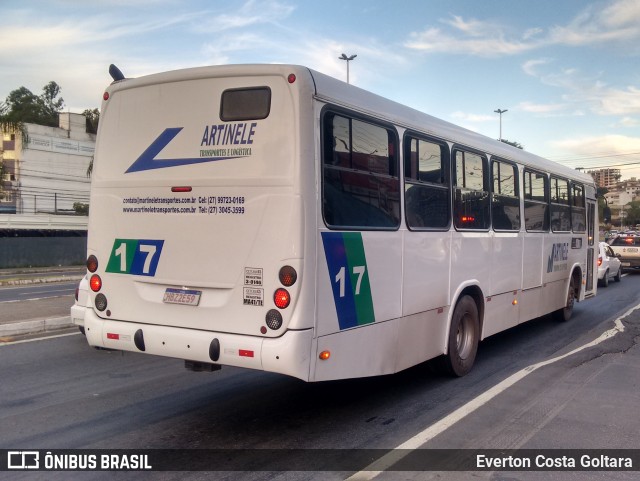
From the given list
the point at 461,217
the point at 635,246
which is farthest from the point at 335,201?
the point at 635,246

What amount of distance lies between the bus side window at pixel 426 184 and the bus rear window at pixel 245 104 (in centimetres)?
184

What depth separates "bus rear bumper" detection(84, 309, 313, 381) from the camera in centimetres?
514

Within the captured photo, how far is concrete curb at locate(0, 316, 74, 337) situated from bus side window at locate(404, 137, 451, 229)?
7196mm

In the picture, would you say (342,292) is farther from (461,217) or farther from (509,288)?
(509,288)

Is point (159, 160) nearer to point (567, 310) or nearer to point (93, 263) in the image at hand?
point (93, 263)

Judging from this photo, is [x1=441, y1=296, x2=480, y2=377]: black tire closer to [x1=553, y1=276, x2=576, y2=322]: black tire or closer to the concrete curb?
[x1=553, y1=276, x2=576, y2=322]: black tire

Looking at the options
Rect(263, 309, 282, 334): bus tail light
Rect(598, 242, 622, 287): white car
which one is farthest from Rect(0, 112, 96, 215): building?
Rect(263, 309, 282, 334): bus tail light

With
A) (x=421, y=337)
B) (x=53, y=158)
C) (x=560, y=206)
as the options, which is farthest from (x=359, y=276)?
(x=53, y=158)

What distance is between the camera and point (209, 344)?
5453 millimetres

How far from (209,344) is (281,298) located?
0.80 m

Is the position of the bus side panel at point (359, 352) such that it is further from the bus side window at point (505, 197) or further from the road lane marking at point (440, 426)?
the bus side window at point (505, 197)

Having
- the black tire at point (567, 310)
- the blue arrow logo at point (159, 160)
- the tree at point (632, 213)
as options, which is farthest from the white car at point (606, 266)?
the tree at point (632, 213)

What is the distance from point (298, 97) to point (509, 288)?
5.45 meters

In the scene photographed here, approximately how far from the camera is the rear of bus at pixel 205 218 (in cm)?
523
